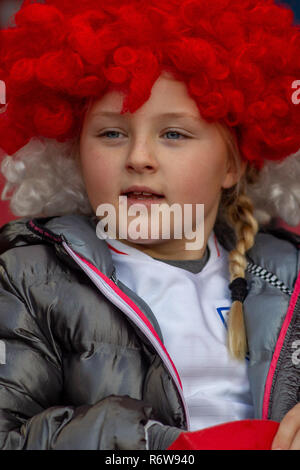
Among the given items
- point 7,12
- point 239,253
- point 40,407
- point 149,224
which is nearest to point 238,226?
point 239,253

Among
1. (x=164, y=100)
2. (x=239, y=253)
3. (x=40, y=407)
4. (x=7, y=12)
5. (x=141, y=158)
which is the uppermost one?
(x=7, y=12)

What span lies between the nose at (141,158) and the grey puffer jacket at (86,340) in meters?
0.18

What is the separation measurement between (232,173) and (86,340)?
54 cm

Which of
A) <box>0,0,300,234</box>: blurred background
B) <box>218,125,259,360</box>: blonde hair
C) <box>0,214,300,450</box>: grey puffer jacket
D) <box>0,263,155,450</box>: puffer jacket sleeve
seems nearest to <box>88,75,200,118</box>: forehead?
<box>218,125,259,360</box>: blonde hair

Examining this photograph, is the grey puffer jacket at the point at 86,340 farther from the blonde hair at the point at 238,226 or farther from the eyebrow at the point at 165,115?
the eyebrow at the point at 165,115

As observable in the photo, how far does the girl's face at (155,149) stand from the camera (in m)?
1.41

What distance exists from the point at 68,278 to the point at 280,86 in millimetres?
597

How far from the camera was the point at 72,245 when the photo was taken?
1.40m

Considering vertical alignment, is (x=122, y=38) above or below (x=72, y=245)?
above

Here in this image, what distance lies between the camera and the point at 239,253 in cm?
162

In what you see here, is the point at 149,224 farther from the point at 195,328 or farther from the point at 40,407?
the point at 40,407

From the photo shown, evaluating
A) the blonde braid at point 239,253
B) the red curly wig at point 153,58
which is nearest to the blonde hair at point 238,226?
the blonde braid at point 239,253
